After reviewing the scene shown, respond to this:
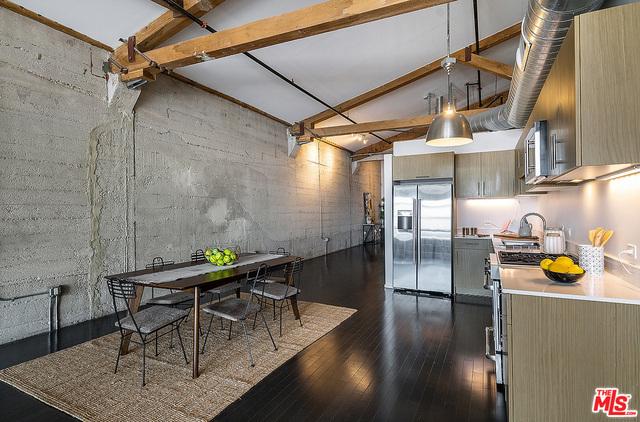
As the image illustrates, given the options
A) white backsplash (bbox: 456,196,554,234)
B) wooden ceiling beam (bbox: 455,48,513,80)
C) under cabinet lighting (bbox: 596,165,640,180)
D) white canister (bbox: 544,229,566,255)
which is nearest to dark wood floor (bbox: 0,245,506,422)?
white canister (bbox: 544,229,566,255)

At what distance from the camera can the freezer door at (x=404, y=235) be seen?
5.24 m

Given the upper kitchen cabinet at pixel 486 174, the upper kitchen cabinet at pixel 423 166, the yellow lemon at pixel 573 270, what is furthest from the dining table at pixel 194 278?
the upper kitchen cabinet at pixel 486 174

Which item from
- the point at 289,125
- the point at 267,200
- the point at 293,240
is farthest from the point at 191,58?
the point at 293,240

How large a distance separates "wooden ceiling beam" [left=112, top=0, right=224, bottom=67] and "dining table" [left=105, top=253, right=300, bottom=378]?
9.02 ft

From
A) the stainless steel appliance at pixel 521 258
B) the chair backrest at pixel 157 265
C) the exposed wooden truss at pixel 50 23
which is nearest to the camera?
the stainless steel appliance at pixel 521 258

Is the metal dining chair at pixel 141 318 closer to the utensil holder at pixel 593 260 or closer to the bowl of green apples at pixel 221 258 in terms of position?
the bowl of green apples at pixel 221 258

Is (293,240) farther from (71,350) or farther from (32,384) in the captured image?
(32,384)

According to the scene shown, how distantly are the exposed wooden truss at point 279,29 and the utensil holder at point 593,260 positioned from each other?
7.24 ft

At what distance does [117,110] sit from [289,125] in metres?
4.24

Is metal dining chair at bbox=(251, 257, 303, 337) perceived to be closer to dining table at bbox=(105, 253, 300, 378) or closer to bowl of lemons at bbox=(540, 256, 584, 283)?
dining table at bbox=(105, 253, 300, 378)

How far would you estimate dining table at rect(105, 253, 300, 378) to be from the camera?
263 centimetres

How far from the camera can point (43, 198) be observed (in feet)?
11.7

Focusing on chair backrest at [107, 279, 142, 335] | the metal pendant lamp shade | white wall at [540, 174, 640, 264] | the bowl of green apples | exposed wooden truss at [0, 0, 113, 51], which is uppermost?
exposed wooden truss at [0, 0, 113, 51]

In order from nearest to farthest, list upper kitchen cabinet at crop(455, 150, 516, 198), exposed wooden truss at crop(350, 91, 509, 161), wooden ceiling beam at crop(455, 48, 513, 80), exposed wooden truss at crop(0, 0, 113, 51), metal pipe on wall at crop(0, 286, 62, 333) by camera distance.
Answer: exposed wooden truss at crop(0, 0, 113, 51) < metal pipe on wall at crop(0, 286, 62, 333) < upper kitchen cabinet at crop(455, 150, 516, 198) < wooden ceiling beam at crop(455, 48, 513, 80) < exposed wooden truss at crop(350, 91, 509, 161)
